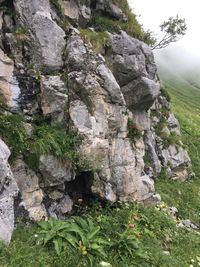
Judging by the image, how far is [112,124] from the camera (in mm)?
18141

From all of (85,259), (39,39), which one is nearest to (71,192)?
(85,259)

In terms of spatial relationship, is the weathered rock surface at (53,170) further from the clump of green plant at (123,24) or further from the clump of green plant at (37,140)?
the clump of green plant at (123,24)

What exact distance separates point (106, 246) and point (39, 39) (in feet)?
27.8

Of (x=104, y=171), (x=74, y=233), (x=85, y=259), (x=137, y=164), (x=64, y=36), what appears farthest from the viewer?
(x=137, y=164)

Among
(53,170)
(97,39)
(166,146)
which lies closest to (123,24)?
(97,39)

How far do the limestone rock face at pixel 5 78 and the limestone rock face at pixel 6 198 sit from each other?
2.89 meters

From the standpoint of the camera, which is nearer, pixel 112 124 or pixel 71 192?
pixel 71 192

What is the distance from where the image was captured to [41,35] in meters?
17.0

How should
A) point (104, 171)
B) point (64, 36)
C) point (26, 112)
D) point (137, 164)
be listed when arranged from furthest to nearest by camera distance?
point (137, 164)
point (64, 36)
point (104, 171)
point (26, 112)

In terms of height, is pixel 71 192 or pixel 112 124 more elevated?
pixel 112 124

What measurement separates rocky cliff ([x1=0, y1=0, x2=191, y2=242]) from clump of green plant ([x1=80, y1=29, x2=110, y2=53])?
0.06 meters

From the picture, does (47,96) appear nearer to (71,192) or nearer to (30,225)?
(71,192)

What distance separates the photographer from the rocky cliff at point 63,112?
14.5 metres

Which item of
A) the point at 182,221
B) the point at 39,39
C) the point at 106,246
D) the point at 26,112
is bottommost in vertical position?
the point at 182,221
